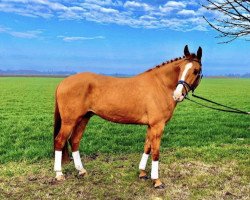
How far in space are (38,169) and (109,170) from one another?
164 centimetres

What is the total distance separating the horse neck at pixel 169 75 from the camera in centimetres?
698

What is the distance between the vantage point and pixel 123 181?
7.41m

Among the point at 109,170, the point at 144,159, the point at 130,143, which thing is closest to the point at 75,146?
the point at 109,170

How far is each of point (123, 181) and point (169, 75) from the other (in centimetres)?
235

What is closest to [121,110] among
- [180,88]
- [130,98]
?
[130,98]

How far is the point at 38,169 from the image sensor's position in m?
8.30

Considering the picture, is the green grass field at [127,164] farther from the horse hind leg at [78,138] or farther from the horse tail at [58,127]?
the horse tail at [58,127]

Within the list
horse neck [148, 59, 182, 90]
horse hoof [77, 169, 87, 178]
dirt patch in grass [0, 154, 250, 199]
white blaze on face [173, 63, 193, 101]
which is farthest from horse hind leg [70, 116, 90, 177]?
white blaze on face [173, 63, 193, 101]

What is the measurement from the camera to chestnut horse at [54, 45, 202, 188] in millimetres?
6898

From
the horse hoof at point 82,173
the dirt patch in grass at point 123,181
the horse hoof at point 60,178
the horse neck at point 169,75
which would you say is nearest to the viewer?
the dirt patch in grass at point 123,181

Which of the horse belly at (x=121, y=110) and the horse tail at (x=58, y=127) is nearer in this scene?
the horse belly at (x=121, y=110)

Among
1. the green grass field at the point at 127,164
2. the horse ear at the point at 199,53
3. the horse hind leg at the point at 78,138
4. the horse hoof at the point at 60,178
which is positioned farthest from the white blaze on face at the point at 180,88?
the horse hoof at the point at 60,178

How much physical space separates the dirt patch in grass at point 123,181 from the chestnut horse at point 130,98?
41 cm

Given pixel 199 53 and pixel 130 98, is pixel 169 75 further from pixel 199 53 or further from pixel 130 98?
pixel 130 98
